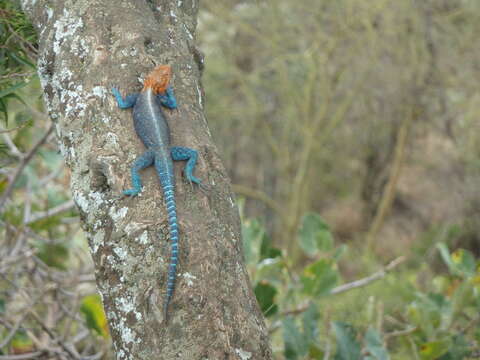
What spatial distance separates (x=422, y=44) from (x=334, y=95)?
1.87 metres

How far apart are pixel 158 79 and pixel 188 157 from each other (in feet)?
1.21

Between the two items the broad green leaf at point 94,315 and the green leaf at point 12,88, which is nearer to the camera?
the green leaf at point 12,88

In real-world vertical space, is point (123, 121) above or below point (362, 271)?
above

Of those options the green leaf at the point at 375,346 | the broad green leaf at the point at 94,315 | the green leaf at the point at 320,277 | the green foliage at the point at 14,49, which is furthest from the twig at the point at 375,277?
the green foliage at the point at 14,49

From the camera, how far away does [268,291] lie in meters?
3.37

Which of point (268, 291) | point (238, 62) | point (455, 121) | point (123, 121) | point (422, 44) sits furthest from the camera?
point (238, 62)

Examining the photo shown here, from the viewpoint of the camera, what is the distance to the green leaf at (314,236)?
4.12 meters

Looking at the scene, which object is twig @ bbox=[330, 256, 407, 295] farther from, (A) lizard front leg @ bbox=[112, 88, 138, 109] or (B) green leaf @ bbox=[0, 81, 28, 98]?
(B) green leaf @ bbox=[0, 81, 28, 98]

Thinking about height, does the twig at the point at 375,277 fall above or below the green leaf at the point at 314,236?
below

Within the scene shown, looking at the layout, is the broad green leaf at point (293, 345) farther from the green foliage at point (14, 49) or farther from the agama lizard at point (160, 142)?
the green foliage at point (14, 49)

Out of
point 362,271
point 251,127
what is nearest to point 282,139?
point 251,127

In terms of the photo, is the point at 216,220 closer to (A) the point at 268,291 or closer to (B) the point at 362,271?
(A) the point at 268,291

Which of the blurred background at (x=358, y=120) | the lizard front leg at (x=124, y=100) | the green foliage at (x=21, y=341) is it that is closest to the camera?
the lizard front leg at (x=124, y=100)

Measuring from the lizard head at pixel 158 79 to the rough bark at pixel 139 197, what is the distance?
31 millimetres
